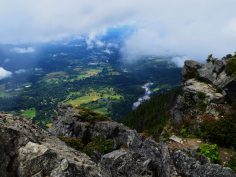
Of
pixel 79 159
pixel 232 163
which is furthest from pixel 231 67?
pixel 79 159

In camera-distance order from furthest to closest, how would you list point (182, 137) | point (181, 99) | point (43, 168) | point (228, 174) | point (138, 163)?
point (181, 99) < point (182, 137) < point (138, 163) < point (228, 174) < point (43, 168)

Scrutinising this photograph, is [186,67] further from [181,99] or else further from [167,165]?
[167,165]

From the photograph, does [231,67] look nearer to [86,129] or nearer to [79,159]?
[86,129]

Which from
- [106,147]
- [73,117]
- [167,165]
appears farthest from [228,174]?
[73,117]

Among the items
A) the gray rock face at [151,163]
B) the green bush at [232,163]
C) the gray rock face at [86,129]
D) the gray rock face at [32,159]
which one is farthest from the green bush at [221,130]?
the gray rock face at [32,159]

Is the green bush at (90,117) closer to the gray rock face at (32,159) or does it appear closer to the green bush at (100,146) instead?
the green bush at (100,146)

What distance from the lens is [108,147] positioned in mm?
57469

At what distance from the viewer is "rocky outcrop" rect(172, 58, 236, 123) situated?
175 feet

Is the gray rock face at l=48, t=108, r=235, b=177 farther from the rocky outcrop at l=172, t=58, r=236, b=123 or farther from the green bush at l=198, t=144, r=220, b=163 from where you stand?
the rocky outcrop at l=172, t=58, r=236, b=123

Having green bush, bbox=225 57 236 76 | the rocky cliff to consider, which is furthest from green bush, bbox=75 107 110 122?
green bush, bbox=225 57 236 76

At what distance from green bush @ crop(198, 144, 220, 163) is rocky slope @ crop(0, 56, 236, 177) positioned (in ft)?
4.27

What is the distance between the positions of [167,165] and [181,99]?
72.8 ft

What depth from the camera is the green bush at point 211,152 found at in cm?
4031

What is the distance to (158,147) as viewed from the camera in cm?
4350
